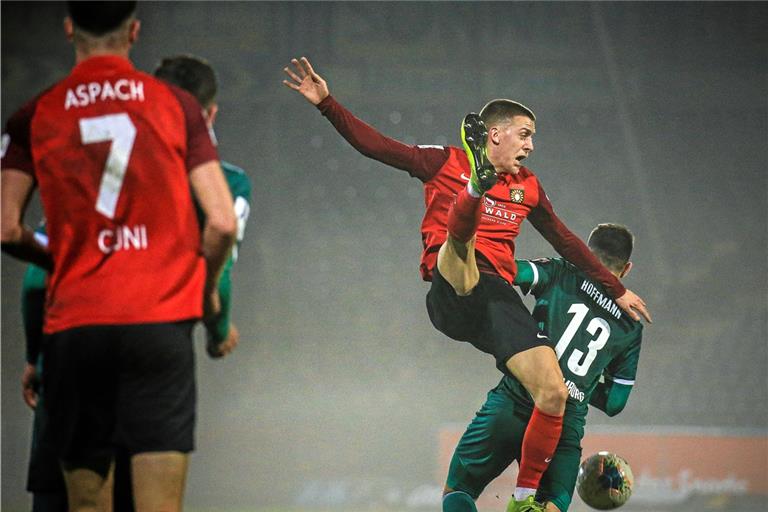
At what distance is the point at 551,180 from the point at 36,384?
484 cm

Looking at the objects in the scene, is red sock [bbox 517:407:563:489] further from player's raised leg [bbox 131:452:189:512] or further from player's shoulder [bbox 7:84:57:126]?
player's shoulder [bbox 7:84:57:126]

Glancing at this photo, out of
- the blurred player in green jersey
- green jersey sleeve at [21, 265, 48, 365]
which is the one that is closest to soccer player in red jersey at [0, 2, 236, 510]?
the blurred player in green jersey

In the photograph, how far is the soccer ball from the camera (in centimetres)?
430

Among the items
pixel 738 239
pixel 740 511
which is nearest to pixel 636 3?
pixel 738 239

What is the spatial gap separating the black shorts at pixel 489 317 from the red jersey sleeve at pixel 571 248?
1.05ft

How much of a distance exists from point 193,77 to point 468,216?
48.5 inches

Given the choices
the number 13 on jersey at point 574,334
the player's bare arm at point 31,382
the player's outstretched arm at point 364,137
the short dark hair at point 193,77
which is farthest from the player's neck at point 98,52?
the number 13 on jersey at point 574,334

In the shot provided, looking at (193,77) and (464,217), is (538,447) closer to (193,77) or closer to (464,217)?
(464,217)

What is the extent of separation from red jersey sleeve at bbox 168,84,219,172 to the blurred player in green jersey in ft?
0.26

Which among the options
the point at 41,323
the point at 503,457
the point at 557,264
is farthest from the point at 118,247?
the point at 557,264

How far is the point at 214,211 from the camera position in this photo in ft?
6.57

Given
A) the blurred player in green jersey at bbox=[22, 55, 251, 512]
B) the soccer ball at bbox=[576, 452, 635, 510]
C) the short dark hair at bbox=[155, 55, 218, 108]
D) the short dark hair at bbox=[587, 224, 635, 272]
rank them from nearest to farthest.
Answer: the blurred player in green jersey at bbox=[22, 55, 251, 512] < the short dark hair at bbox=[155, 55, 218, 108] < the soccer ball at bbox=[576, 452, 635, 510] < the short dark hair at bbox=[587, 224, 635, 272]

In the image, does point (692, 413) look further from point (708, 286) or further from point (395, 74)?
point (395, 74)

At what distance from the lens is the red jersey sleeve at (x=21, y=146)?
2.11 meters
